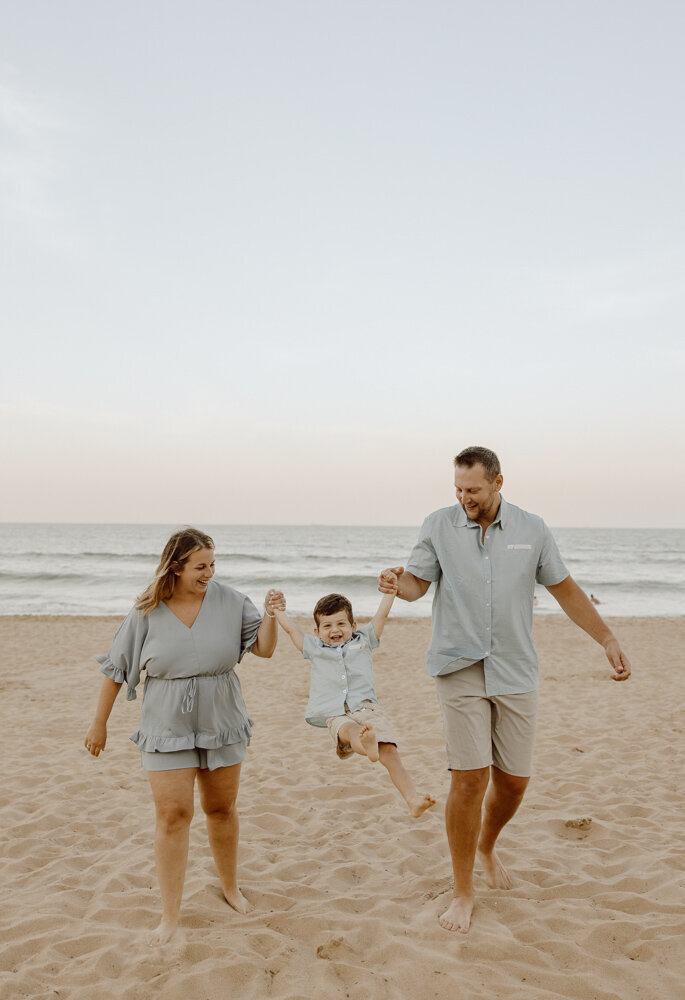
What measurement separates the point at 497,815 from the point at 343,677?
3.60ft

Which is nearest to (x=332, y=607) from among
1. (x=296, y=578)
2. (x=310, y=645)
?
(x=310, y=645)

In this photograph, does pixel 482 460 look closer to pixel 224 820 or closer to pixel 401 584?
pixel 401 584

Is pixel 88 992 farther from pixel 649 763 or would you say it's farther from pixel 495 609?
pixel 649 763

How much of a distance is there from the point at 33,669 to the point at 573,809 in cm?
915

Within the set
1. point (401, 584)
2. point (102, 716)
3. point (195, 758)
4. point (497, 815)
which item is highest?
point (401, 584)

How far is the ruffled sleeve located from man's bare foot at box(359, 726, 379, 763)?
1.13 meters

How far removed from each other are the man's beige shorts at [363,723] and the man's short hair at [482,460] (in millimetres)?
1385

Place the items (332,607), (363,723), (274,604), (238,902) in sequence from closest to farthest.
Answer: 1. (274,604)
2. (238,902)
3. (363,723)
4. (332,607)

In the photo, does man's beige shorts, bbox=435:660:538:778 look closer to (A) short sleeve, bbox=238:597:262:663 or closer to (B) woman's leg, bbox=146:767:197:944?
(A) short sleeve, bbox=238:597:262:663

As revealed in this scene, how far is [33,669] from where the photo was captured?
11523 millimetres

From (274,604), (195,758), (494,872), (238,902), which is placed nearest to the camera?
(195,758)

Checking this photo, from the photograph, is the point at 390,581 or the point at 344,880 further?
the point at 344,880

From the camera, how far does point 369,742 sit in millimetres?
3531

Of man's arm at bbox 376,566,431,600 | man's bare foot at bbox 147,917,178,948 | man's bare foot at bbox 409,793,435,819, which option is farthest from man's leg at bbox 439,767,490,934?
man's bare foot at bbox 147,917,178,948
